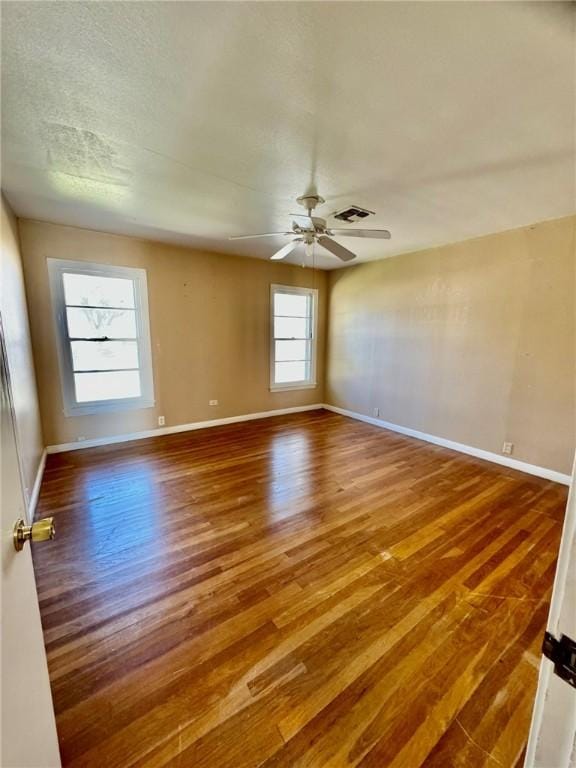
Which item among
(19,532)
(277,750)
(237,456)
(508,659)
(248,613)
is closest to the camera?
(19,532)

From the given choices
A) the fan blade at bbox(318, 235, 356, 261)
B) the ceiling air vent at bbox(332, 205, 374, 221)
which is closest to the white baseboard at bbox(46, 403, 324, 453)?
the fan blade at bbox(318, 235, 356, 261)

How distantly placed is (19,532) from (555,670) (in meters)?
1.14

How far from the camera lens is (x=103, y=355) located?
3961 mm

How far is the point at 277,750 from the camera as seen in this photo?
112 cm

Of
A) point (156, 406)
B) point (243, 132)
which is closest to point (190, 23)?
point (243, 132)

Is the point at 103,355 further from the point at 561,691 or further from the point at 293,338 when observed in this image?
the point at 561,691

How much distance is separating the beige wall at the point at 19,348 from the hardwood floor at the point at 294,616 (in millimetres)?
439

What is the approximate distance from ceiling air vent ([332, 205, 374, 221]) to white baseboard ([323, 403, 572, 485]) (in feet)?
9.51

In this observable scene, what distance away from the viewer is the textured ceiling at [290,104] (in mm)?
1197

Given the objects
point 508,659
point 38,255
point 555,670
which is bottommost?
point 508,659

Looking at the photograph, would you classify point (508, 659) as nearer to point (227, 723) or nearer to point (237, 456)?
point (227, 723)

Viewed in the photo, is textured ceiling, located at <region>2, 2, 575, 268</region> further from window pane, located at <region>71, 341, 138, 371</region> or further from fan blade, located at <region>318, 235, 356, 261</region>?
window pane, located at <region>71, 341, 138, 371</region>

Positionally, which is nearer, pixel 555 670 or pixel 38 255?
pixel 555 670

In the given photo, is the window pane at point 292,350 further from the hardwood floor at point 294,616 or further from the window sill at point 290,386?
the hardwood floor at point 294,616
